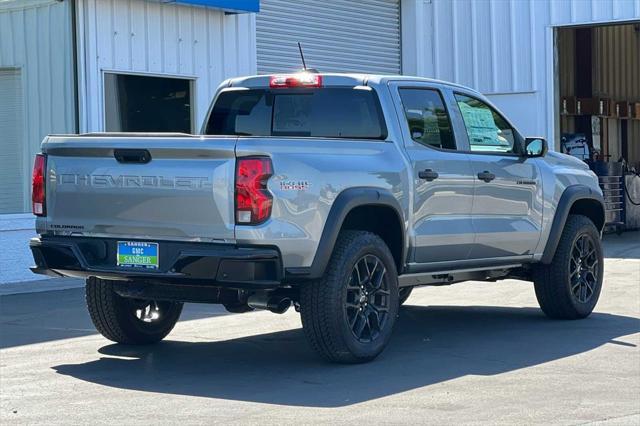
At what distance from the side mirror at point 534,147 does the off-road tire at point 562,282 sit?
91 centimetres

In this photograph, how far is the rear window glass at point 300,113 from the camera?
8.80 m

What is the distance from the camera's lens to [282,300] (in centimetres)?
791

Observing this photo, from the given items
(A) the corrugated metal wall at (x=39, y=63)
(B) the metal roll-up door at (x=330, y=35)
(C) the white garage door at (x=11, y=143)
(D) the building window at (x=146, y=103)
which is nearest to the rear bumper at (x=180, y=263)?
(C) the white garage door at (x=11, y=143)

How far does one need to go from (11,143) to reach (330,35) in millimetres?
6875

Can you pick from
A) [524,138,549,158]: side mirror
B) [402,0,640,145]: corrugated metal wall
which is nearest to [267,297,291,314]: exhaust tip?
[524,138,549,158]: side mirror

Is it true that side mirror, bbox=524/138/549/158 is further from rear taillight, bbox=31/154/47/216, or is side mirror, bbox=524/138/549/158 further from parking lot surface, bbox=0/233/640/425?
rear taillight, bbox=31/154/47/216

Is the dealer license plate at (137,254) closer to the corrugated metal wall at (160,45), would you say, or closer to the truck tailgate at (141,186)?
the truck tailgate at (141,186)

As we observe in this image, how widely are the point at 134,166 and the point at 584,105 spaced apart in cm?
2285

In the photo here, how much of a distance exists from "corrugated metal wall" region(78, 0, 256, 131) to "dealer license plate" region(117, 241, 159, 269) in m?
7.92

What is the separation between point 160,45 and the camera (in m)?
16.5

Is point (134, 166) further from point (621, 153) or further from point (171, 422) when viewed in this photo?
point (621, 153)

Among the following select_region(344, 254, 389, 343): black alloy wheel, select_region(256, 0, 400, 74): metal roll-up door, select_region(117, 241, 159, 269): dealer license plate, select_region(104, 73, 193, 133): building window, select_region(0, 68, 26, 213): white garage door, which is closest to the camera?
select_region(117, 241, 159, 269): dealer license plate

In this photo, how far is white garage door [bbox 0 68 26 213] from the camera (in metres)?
15.3

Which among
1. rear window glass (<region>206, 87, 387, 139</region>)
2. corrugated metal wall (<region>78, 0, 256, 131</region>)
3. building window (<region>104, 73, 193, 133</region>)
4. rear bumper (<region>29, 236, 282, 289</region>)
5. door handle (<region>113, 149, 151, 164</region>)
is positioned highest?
corrugated metal wall (<region>78, 0, 256, 131</region>)
